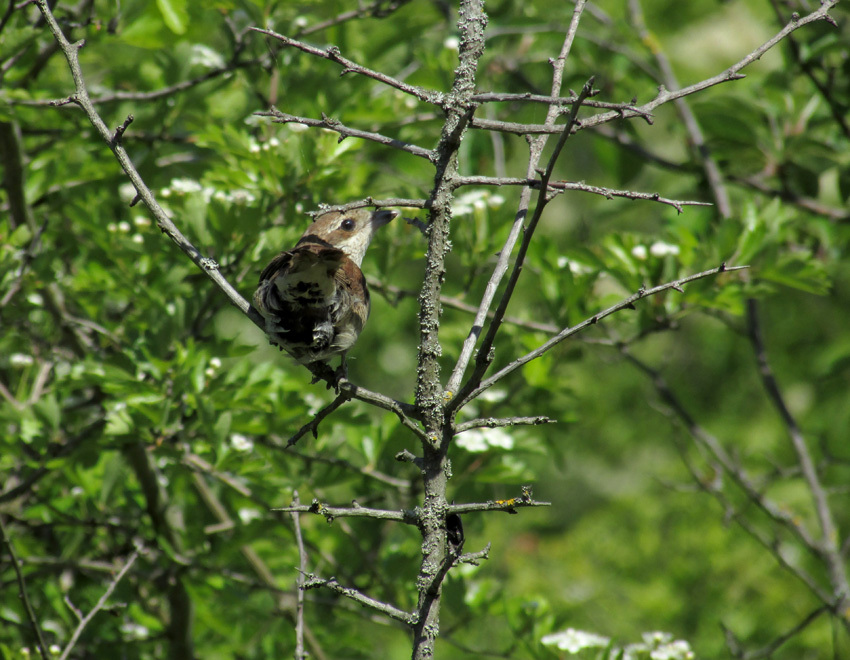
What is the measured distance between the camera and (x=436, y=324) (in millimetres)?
1844

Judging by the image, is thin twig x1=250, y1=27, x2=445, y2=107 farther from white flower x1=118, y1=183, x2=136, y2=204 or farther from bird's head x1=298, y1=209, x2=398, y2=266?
white flower x1=118, y1=183, x2=136, y2=204

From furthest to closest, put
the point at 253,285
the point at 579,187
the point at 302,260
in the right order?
1. the point at 253,285
2. the point at 302,260
3. the point at 579,187

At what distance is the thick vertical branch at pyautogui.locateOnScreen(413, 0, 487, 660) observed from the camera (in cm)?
177

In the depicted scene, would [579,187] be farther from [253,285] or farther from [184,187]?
Answer: [184,187]

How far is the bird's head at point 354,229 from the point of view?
331cm

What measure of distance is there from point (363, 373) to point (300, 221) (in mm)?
5164

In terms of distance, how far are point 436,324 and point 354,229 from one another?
1581mm

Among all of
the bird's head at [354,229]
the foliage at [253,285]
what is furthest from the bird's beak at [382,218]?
the foliage at [253,285]

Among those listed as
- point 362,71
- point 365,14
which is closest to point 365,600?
point 362,71

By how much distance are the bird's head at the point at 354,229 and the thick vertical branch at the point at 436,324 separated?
1485 millimetres

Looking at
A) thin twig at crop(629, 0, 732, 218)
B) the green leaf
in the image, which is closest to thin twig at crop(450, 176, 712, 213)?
the green leaf

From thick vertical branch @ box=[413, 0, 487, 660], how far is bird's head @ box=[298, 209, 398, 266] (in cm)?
149

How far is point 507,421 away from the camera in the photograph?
5.78 ft

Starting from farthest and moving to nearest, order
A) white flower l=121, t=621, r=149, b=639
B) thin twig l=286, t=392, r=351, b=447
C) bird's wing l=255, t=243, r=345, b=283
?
white flower l=121, t=621, r=149, b=639 < bird's wing l=255, t=243, r=345, b=283 < thin twig l=286, t=392, r=351, b=447
